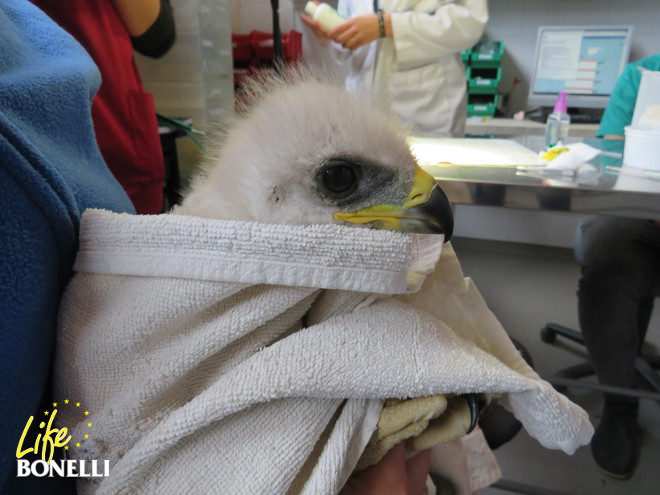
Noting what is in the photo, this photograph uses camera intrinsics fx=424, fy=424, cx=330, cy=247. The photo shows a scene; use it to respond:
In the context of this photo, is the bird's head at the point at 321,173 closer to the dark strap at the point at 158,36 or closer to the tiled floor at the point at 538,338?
the dark strap at the point at 158,36

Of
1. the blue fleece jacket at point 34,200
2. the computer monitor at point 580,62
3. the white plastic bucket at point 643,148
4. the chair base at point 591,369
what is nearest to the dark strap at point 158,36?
the blue fleece jacket at point 34,200

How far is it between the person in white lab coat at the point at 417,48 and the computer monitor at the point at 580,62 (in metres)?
1.81

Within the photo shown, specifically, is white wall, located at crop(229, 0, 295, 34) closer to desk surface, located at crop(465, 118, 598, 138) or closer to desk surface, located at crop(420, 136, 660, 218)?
desk surface, located at crop(465, 118, 598, 138)

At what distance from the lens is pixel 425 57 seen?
1849 millimetres

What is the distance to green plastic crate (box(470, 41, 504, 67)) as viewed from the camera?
131 inches

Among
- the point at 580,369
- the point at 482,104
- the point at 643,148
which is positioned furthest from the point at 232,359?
the point at 482,104

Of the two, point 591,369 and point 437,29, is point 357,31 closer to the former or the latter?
point 437,29

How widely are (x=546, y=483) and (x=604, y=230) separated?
98 cm

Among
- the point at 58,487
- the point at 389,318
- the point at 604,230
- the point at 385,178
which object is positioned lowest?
the point at 604,230

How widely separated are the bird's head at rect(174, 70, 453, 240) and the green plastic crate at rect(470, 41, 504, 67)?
3.34m

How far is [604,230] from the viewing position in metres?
1.68

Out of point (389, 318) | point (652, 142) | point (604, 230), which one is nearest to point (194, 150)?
point (389, 318)

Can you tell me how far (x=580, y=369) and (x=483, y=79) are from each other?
7.79 ft

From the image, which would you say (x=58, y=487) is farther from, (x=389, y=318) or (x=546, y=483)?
(x=546, y=483)
